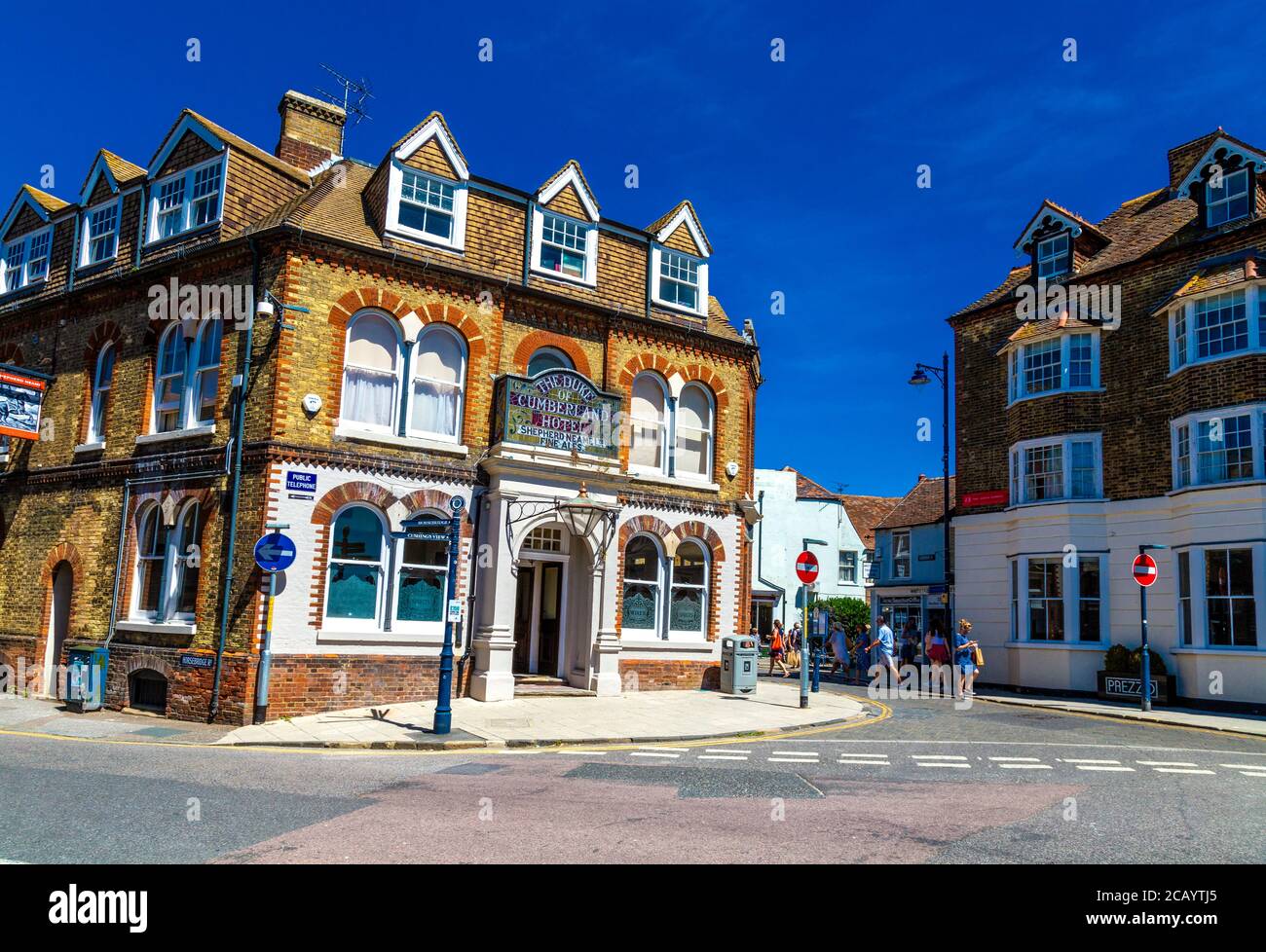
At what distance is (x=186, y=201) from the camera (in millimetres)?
18297

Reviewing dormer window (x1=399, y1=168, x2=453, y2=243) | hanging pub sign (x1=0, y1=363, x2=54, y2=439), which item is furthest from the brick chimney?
hanging pub sign (x1=0, y1=363, x2=54, y2=439)

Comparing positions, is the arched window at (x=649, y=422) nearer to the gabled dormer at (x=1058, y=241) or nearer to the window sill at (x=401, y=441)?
the window sill at (x=401, y=441)

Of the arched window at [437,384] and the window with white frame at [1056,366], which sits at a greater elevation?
the window with white frame at [1056,366]

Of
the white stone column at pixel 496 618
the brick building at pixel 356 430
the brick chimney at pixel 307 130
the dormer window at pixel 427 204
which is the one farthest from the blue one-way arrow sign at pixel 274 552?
the brick chimney at pixel 307 130

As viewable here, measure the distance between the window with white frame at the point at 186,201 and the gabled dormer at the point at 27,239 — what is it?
15.7 feet

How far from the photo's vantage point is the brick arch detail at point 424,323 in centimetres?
Answer: 1655

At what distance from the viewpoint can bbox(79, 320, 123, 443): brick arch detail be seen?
1908 centimetres

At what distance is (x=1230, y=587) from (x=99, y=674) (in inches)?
952

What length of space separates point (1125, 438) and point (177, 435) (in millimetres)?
22751

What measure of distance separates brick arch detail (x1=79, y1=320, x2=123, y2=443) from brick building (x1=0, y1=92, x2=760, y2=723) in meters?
0.07

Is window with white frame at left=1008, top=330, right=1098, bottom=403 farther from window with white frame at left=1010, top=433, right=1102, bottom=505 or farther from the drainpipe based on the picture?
the drainpipe

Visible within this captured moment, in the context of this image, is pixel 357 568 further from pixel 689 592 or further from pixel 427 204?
pixel 689 592
